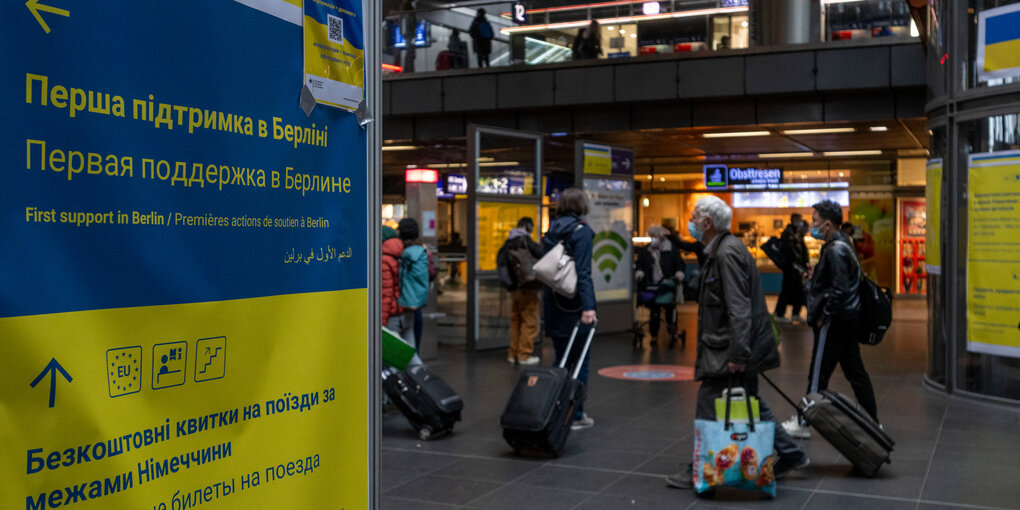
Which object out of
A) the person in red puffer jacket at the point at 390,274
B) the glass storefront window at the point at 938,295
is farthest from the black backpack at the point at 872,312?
the person in red puffer jacket at the point at 390,274

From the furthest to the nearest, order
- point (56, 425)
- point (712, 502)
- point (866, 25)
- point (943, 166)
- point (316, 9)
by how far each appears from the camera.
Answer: point (866, 25), point (943, 166), point (712, 502), point (316, 9), point (56, 425)

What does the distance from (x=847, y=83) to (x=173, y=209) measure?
50.8 ft

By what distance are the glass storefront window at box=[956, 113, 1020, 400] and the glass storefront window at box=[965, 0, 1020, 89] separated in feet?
1.28

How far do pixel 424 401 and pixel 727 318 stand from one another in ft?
8.99

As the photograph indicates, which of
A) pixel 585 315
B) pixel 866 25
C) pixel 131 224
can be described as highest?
pixel 866 25

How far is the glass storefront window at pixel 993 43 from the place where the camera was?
884 cm

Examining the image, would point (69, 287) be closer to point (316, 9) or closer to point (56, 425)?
point (56, 425)

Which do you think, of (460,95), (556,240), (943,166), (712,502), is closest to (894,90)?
Answer: (943,166)

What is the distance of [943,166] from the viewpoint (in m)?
9.71

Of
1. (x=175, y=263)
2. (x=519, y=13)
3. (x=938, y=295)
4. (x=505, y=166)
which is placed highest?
(x=519, y=13)

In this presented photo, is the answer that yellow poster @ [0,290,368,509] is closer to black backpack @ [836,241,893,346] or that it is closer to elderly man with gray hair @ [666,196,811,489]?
elderly man with gray hair @ [666,196,811,489]

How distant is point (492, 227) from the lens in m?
13.9

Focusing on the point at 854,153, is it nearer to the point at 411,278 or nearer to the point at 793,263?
the point at 793,263

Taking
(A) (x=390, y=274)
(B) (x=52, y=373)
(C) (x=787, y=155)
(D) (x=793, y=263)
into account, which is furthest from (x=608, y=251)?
(B) (x=52, y=373)
